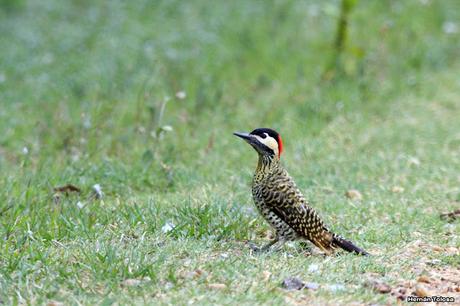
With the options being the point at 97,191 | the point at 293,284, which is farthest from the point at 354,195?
the point at 293,284

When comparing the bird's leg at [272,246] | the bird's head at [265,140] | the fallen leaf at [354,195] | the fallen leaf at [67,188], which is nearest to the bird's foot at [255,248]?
the bird's leg at [272,246]

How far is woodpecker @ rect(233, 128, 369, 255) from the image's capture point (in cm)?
574

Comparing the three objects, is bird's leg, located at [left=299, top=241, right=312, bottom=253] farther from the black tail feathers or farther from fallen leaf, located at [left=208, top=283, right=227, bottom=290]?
fallen leaf, located at [left=208, top=283, right=227, bottom=290]

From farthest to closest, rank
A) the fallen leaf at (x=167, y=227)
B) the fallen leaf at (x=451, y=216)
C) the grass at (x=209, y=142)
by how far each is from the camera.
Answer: the fallen leaf at (x=451, y=216) → the fallen leaf at (x=167, y=227) → the grass at (x=209, y=142)

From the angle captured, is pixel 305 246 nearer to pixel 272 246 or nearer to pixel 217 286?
pixel 272 246

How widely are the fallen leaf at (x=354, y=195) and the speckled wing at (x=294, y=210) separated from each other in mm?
1449

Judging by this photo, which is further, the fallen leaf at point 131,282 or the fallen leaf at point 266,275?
the fallen leaf at point 266,275

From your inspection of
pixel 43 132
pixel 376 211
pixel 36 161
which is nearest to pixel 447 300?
pixel 376 211

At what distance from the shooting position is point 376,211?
22.6 ft

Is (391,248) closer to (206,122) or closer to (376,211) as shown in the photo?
(376,211)

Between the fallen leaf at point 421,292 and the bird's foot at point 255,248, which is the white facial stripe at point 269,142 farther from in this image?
the fallen leaf at point 421,292

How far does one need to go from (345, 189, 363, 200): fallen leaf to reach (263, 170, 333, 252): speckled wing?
1449 mm

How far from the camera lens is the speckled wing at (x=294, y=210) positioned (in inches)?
226

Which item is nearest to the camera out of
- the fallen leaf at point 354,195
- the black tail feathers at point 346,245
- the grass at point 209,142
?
the grass at point 209,142
